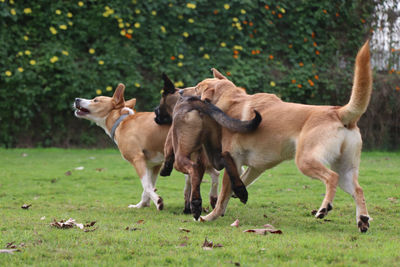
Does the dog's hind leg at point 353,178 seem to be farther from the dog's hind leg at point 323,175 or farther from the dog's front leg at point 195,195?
the dog's front leg at point 195,195

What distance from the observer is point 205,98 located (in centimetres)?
634

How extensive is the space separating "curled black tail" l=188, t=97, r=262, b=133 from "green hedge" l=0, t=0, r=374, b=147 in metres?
7.49

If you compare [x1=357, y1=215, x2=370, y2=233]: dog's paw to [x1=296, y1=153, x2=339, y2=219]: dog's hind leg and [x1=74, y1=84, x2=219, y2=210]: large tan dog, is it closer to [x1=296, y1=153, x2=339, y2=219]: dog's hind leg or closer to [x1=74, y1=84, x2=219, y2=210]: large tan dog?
[x1=296, y1=153, x2=339, y2=219]: dog's hind leg

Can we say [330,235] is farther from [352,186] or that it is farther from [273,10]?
[273,10]

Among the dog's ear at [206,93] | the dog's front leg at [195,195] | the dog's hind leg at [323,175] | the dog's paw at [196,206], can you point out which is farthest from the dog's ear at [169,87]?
the dog's hind leg at [323,175]

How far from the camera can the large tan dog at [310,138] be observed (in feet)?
16.4

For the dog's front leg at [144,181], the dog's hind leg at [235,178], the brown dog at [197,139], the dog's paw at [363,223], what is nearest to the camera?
A: the dog's paw at [363,223]

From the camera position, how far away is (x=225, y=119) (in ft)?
19.2

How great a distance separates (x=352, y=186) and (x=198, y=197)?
1.60 metres

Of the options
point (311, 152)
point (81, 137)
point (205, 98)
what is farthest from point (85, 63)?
point (311, 152)

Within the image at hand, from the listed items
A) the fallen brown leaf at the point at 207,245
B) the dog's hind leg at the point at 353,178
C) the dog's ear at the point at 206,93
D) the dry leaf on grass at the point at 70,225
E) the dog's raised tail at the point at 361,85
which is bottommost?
the dry leaf on grass at the point at 70,225

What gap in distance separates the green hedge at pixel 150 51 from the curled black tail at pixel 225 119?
295 inches

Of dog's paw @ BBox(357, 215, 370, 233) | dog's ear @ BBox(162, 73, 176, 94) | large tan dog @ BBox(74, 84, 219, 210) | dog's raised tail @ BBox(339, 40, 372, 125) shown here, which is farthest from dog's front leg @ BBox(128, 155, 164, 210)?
dog's raised tail @ BBox(339, 40, 372, 125)

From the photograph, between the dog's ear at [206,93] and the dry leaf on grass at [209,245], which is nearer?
the dry leaf on grass at [209,245]
